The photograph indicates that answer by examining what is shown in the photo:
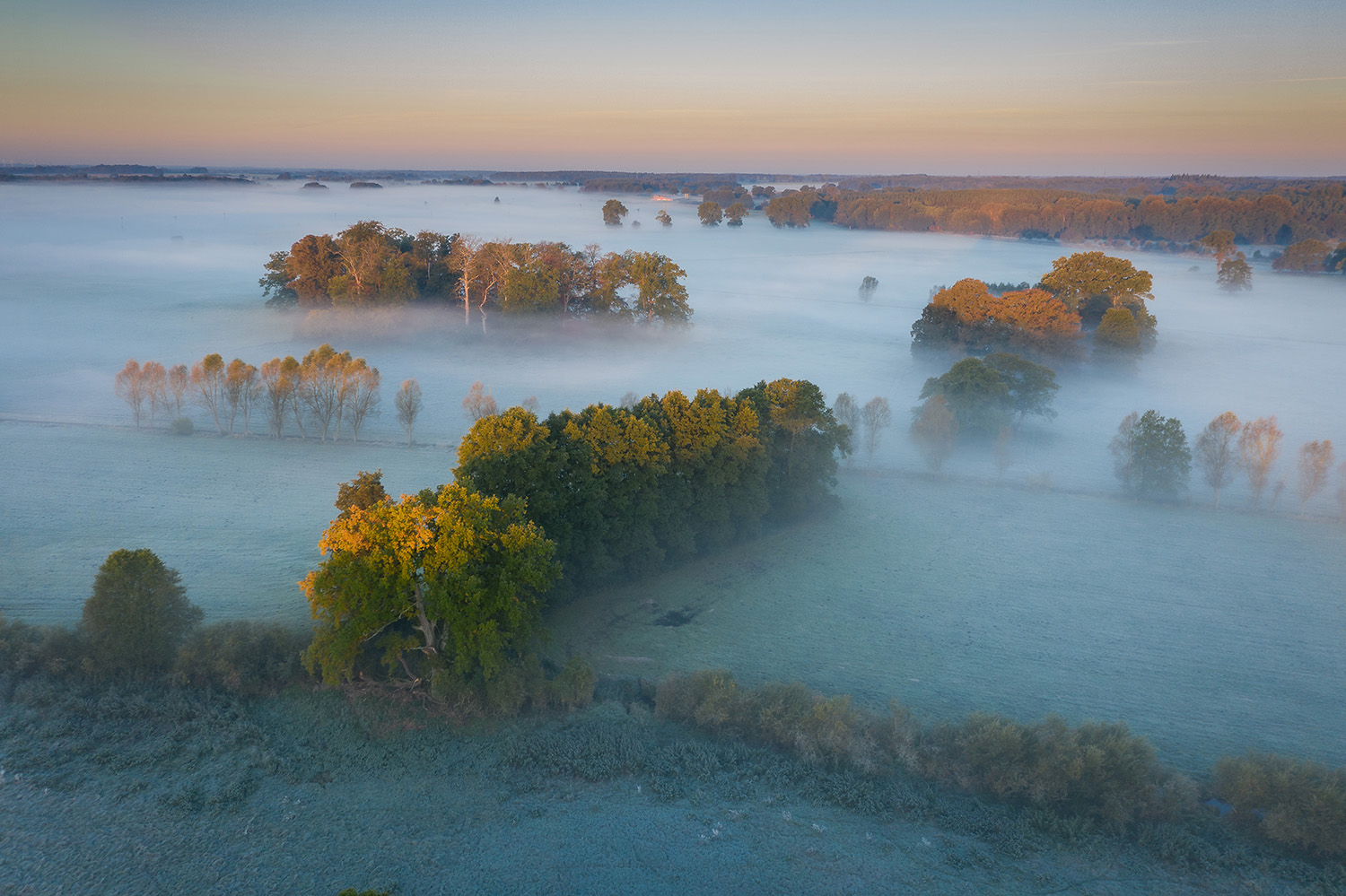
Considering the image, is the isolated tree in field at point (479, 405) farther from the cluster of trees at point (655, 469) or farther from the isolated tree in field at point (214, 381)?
the cluster of trees at point (655, 469)

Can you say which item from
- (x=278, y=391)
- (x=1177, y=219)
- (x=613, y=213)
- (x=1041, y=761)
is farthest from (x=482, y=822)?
(x=1177, y=219)

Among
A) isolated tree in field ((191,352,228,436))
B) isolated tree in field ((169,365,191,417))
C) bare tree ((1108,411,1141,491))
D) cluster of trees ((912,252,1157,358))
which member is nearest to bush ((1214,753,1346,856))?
bare tree ((1108,411,1141,491))

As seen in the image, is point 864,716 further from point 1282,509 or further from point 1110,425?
point 1110,425

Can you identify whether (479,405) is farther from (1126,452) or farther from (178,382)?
(1126,452)

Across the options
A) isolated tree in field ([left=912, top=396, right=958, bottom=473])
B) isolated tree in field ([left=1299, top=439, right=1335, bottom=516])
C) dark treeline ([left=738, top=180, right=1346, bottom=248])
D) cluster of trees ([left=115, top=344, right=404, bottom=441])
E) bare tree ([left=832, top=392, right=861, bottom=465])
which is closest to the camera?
isolated tree in field ([left=1299, top=439, right=1335, bottom=516])

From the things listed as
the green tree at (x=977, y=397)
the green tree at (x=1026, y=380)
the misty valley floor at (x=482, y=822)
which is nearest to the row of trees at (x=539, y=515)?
the misty valley floor at (x=482, y=822)

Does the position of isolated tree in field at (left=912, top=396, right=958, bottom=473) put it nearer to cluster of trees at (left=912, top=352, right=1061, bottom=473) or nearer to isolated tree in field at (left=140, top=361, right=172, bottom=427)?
cluster of trees at (left=912, top=352, right=1061, bottom=473)

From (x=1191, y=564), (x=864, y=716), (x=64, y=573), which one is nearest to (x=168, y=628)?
(x=64, y=573)
